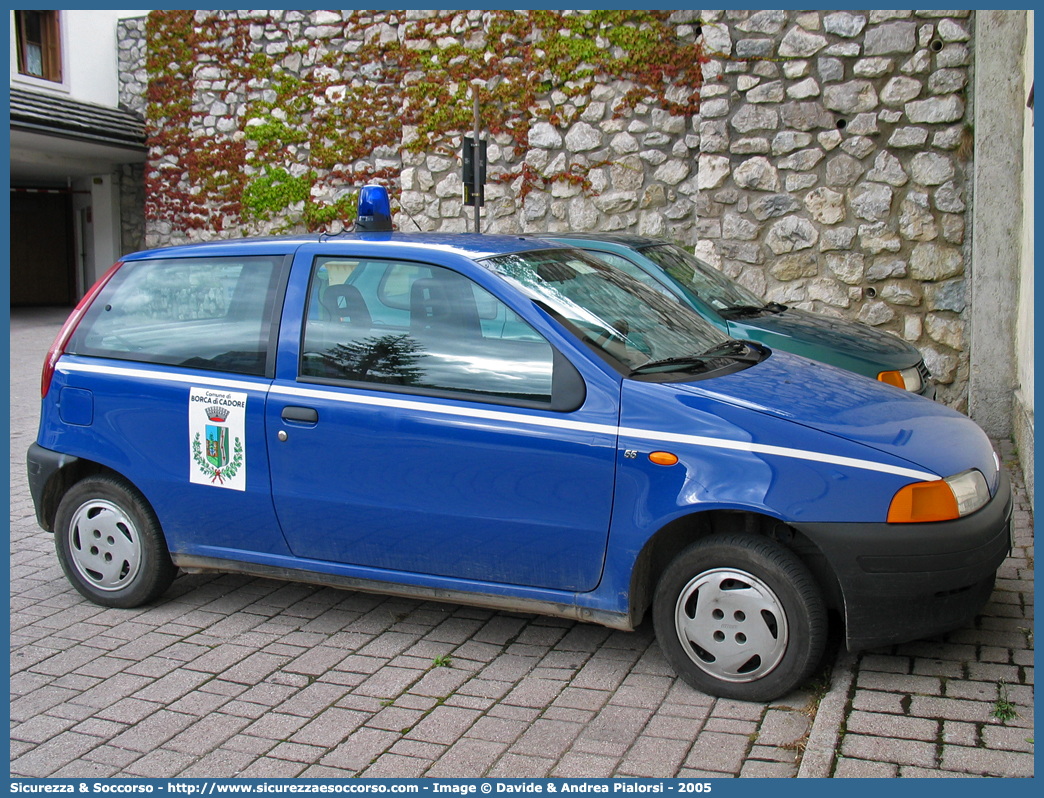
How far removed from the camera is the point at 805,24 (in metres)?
9.73

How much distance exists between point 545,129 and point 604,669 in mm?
8739

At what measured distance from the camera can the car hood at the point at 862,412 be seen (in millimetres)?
3713

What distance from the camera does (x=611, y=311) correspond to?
4367 mm

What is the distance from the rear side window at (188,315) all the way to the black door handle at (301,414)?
26 cm

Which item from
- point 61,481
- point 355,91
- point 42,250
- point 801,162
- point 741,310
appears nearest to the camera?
point 61,481

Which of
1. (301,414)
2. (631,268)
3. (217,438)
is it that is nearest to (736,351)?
(301,414)

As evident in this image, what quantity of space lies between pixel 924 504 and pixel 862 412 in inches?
20.1

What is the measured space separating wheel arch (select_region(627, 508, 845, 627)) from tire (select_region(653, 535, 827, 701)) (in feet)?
0.33

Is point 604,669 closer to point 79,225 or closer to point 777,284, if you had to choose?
point 777,284

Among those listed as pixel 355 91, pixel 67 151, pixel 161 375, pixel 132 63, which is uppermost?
pixel 132 63

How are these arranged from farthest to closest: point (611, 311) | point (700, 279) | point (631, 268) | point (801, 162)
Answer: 1. point (801, 162)
2. point (700, 279)
3. point (631, 268)
4. point (611, 311)

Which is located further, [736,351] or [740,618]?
[736,351]

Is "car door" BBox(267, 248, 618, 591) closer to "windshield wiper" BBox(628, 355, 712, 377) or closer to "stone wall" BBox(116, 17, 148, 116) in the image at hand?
"windshield wiper" BBox(628, 355, 712, 377)

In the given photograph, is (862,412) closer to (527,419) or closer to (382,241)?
(527,419)
